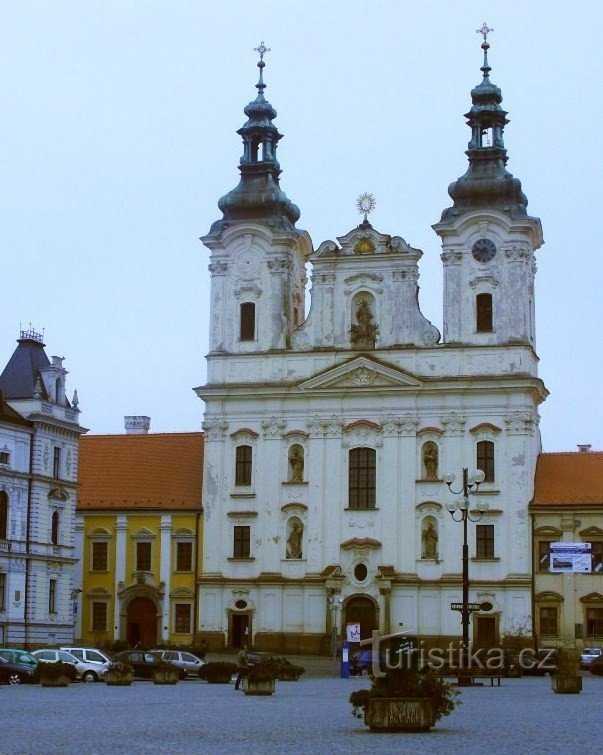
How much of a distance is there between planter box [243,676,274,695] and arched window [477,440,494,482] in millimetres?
31862

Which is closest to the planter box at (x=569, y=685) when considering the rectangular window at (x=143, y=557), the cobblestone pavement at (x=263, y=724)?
the cobblestone pavement at (x=263, y=724)

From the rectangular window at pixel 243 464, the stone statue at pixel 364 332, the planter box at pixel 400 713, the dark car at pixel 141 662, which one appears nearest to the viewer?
the planter box at pixel 400 713

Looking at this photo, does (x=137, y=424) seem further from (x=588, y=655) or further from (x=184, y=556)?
(x=588, y=655)

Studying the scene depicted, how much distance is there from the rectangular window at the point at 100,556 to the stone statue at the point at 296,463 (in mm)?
10193

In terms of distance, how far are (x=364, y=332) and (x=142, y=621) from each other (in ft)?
58.0

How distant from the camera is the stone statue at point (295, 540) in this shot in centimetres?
7188

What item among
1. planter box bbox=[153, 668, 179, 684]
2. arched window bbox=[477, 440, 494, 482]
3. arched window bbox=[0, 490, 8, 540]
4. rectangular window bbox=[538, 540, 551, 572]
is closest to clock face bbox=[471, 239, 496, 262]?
arched window bbox=[477, 440, 494, 482]

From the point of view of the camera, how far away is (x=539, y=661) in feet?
198

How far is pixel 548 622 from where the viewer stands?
6875cm

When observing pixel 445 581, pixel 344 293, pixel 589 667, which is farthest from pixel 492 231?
pixel 589 667

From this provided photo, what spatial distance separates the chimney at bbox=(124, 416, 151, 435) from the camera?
85.4 m

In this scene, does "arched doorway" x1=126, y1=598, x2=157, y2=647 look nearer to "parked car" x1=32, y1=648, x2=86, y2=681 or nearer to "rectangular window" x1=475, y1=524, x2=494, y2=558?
"rectangular window" x1=475, y1=524, x2=494, y2=558

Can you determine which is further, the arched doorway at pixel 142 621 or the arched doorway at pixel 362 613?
the arched doorway at pixel 142 621

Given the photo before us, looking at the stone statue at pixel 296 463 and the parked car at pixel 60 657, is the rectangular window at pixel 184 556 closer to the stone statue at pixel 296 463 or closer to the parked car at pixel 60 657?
the stone statue at pixel 296 463
